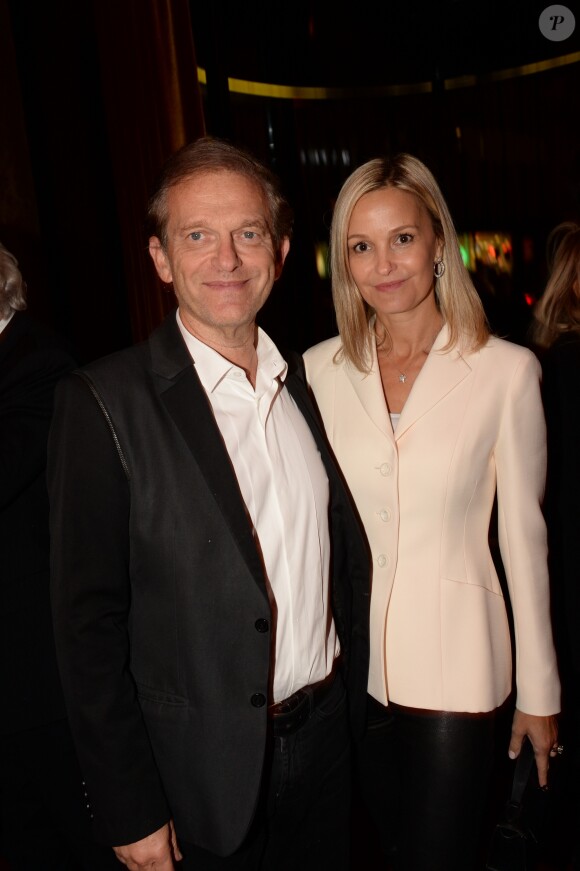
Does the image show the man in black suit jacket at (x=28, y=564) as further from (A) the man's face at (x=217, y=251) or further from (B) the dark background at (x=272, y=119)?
(B) the dark background at (x=272, y=119)

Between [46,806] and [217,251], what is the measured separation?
1.51 m

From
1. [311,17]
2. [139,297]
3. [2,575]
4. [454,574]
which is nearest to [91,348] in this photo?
[139,297]

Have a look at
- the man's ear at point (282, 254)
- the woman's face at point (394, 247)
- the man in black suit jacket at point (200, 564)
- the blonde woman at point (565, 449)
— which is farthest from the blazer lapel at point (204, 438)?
the blonde woman at point (565, 449)

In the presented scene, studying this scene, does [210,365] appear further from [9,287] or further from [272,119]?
[272,119]

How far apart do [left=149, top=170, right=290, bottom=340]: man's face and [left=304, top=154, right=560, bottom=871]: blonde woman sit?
387mm

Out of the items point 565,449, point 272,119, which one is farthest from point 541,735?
point 272,119

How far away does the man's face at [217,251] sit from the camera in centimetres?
141

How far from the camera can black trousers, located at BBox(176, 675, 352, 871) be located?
1429 millimetres

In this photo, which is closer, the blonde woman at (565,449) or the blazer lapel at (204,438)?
the blazer lapel at (204,438)

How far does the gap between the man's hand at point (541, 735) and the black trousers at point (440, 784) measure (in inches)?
3.6

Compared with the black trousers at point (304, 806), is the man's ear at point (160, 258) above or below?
above

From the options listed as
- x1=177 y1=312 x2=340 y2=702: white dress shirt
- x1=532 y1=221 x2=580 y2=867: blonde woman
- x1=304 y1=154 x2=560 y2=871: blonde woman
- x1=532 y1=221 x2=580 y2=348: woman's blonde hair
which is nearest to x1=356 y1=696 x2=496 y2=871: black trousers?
x1=304 y1=154 x2=560 y2=871: blonde woman

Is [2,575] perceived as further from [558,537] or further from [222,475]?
[558,537]

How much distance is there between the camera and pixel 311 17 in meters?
6.72
